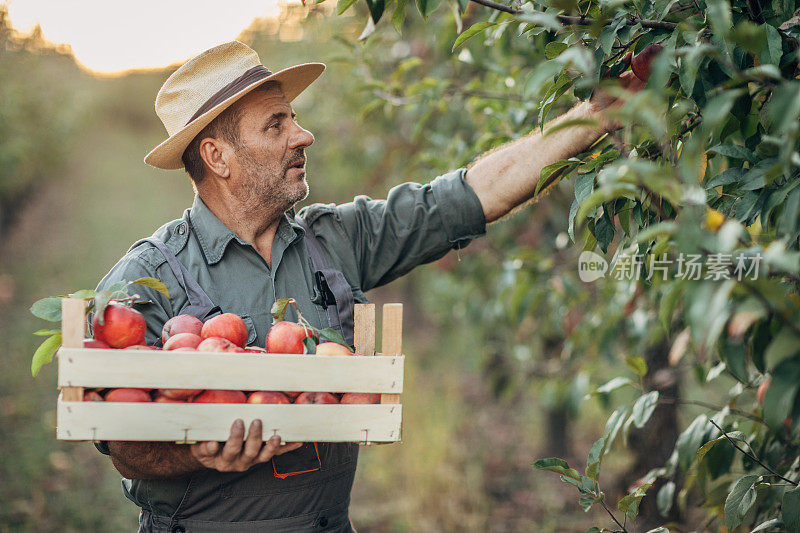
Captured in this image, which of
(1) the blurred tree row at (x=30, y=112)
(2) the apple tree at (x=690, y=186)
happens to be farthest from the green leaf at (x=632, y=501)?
(1) the blurred tree row at (x=30, y=112)

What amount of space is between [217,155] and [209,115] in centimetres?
13

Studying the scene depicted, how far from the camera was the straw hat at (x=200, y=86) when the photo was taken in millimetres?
1999

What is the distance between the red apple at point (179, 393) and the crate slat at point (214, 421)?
0.02 m

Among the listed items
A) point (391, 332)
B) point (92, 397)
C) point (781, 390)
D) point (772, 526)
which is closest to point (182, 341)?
point (92, 397)

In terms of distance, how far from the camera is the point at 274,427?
143cm

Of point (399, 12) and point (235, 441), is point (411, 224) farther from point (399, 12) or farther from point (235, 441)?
point (235, 441)

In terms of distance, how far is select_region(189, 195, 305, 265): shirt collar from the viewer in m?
1.91

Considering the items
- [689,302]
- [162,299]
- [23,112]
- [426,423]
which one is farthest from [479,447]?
[23,112]

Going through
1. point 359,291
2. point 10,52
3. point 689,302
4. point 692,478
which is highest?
point 10,52

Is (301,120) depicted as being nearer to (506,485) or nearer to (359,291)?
(506,485)

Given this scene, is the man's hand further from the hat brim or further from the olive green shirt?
the hat brim

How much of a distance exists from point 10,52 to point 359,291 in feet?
30.0

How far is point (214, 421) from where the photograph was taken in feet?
4.64

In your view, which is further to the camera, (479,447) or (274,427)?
(479,447)
